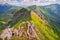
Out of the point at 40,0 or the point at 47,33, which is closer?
the point at 47,33

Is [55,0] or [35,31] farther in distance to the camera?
[55,0]

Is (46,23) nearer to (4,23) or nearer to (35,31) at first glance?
(35,31)

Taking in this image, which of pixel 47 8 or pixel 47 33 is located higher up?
pixel 47 8

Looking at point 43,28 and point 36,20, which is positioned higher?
point 36,20

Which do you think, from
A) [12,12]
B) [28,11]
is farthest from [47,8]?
[12,12]

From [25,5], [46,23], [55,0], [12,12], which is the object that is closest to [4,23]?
[12,12]

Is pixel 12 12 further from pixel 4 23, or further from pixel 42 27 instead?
pixel 42 27

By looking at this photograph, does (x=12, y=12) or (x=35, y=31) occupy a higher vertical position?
(x=12, y=12)

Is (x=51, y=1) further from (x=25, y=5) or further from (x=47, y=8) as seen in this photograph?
(x=25, y=5)
